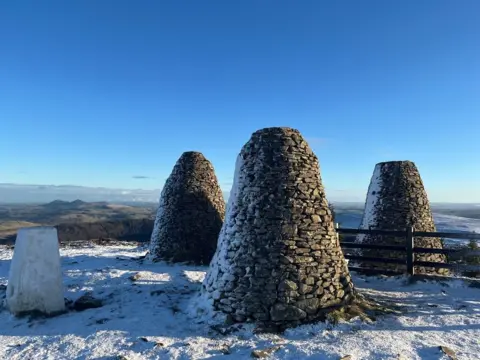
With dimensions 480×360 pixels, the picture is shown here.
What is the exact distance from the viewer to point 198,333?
276 inches

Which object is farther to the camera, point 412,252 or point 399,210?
point 399,210

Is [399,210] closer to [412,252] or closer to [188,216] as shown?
[412,252]

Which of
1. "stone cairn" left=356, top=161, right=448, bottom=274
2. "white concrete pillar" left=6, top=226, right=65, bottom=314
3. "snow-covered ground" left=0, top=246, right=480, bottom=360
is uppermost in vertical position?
"stone cairn" left=356, top=161, right=448, bottom=274

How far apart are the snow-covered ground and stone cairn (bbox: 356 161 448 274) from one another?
2.75 meters

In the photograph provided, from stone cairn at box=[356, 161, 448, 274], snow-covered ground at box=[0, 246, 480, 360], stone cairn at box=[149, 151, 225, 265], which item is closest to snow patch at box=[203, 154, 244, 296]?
snow-covered ground at box=[0, 246, 480, 360]

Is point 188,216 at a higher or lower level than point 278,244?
higher

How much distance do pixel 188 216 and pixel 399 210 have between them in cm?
723

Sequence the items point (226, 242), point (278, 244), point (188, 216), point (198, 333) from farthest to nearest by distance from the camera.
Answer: point (188, 216), point (226, 242), point (278, 244), point (198, 333)

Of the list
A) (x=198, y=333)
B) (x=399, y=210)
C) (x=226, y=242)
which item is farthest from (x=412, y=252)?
(x=198, y=333)

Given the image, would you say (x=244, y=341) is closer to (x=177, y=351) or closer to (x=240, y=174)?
(x=177, y=351)

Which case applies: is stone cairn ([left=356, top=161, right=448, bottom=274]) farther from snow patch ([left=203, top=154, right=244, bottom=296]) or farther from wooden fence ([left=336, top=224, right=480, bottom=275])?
snow patch ([left=203, top=154, right=244, bottom=296])

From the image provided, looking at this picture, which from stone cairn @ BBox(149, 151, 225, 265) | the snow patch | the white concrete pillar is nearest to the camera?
the snow patch

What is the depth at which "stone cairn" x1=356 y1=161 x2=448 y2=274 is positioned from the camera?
1262 cm

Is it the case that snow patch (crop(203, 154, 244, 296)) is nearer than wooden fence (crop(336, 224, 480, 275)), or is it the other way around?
snow patch (crop(203, 154, 244, 296))
